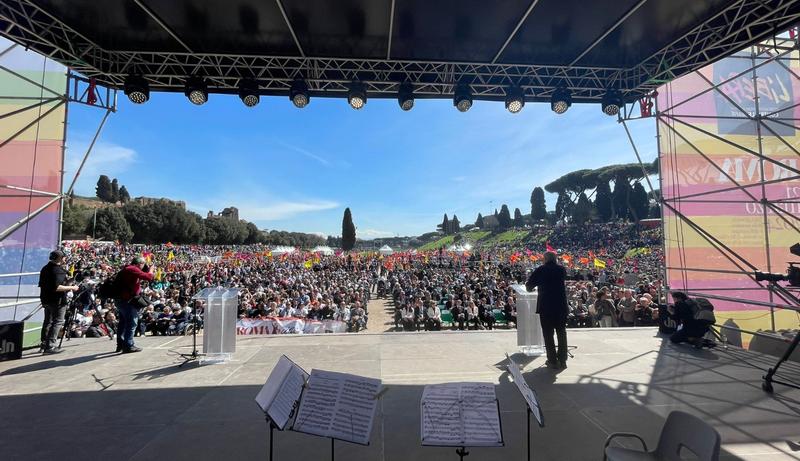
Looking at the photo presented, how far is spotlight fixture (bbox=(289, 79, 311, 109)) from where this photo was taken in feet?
22.5

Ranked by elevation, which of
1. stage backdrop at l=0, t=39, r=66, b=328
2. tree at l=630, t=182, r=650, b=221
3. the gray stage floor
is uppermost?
tree at l=630, t=182, r=650, b=221

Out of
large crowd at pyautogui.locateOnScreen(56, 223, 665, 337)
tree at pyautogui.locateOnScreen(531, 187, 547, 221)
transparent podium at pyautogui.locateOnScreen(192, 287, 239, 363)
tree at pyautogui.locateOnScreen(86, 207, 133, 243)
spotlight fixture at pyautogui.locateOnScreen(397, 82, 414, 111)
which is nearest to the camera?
transparent podium at pyautogui.locateOnScreen(192, 287, 239, 363)

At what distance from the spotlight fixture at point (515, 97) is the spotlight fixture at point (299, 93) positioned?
13.3 ft

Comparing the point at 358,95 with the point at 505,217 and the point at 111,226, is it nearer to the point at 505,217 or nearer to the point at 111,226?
the point at 111,226

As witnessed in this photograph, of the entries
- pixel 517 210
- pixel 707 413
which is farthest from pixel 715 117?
pixel 517 210

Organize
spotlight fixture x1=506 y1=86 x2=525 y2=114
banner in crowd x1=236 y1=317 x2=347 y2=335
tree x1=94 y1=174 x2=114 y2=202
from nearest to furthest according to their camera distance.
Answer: spotlight fixture x1=506 y1=86 x2=525 y2=114
banner in crowd x1=236 y1=317 x2=347 y2=335
tree x1=94 y1=174 x2=114 y2=202

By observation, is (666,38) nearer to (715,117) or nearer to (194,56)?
(715,117)

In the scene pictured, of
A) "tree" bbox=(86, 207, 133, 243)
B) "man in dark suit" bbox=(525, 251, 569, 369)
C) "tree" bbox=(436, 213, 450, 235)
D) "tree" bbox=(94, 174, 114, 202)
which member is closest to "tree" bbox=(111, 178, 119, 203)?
"tree" bbox=(94, 174, 114, 202)

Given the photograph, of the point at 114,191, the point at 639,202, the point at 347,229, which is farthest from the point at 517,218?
the point at 114,191

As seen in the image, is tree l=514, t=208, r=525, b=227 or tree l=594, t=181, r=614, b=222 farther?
tree l=514, t=208, r=525, b=227

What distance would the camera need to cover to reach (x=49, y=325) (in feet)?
19.6

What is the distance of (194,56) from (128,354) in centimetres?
526

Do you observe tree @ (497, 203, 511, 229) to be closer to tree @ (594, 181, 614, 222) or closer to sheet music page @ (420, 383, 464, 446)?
tree @ (594, 181, 614, 222)

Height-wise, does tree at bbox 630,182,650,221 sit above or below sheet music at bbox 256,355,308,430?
above
